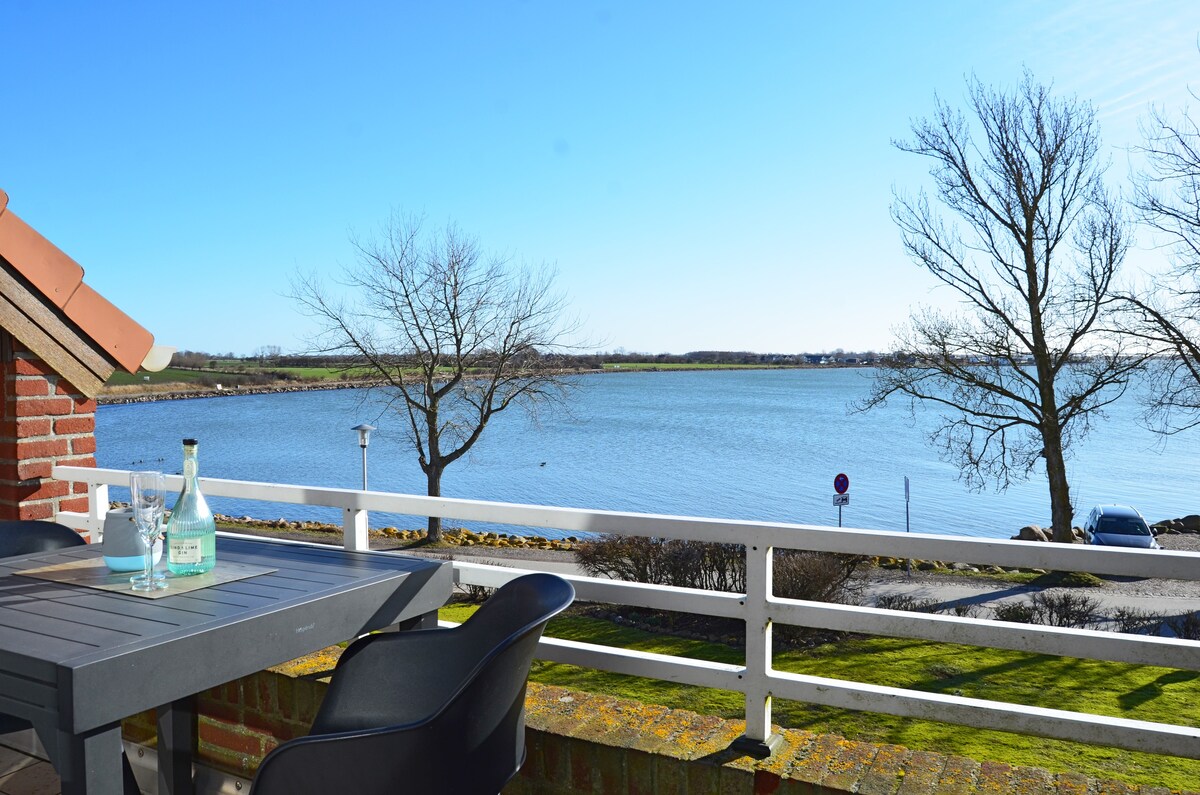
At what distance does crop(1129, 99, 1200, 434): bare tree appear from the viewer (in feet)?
55.6

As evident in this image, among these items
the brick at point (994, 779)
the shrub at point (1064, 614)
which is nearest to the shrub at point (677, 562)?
the shrub at point (1064, 614)

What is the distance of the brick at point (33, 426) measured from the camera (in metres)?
3.87

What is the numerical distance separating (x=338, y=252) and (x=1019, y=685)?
78.9ft

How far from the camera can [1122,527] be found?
57.7 ft

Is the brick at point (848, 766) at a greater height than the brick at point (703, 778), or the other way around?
the brick at point (848, 766)

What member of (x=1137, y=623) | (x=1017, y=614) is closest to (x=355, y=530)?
(x=1017, y=614)

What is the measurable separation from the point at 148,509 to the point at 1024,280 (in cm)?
2119

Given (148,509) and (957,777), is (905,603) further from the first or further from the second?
(148,509)

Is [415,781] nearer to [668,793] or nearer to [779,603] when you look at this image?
[668,793]

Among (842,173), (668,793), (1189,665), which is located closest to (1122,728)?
(1189,665)

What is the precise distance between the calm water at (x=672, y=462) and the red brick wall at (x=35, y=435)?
1934 centimetres

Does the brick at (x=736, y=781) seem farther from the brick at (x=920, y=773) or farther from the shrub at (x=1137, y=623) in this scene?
the shrub at (x=1137, y=623)

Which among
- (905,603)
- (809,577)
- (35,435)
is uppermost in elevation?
(35,435)

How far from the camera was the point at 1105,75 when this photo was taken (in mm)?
21453
